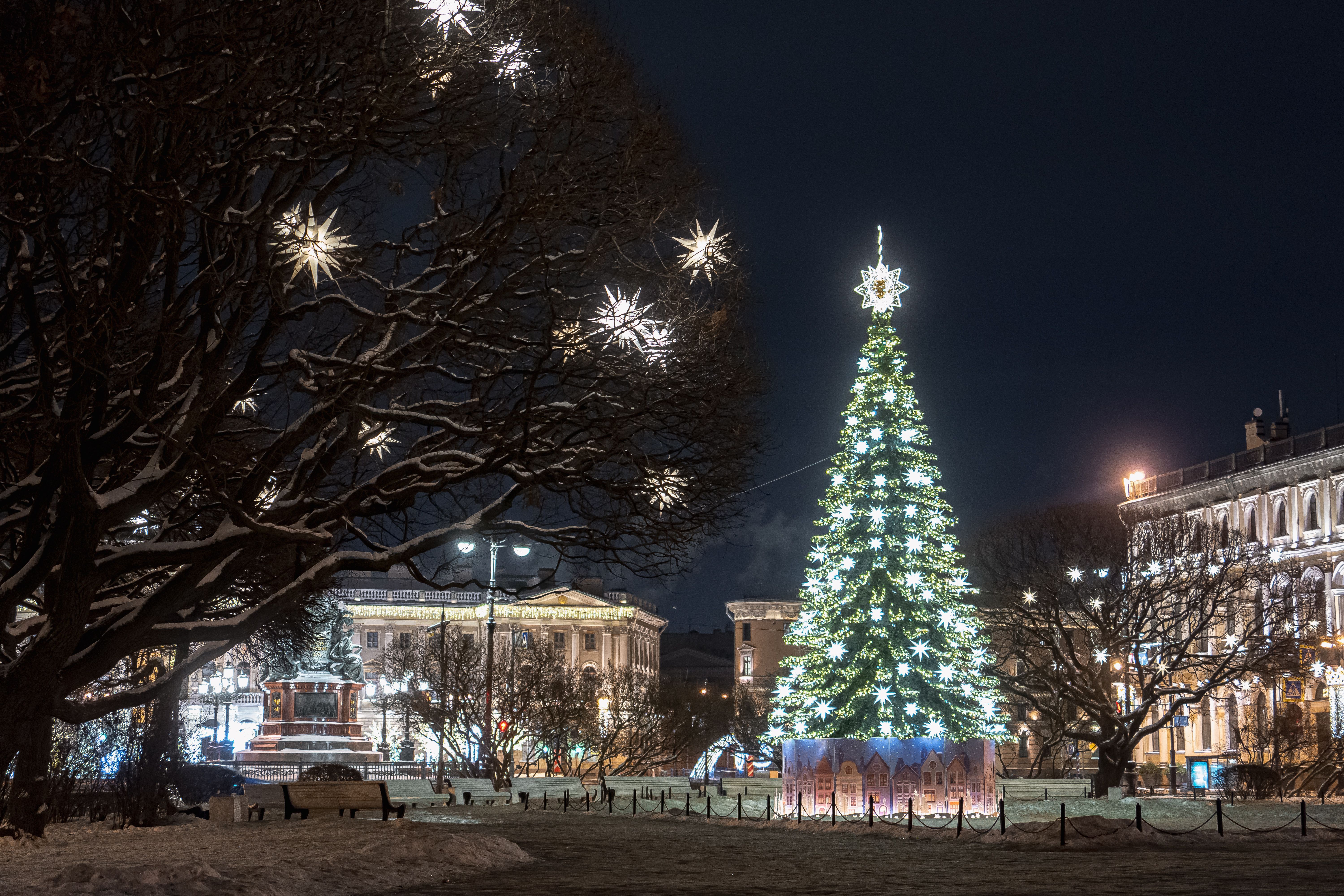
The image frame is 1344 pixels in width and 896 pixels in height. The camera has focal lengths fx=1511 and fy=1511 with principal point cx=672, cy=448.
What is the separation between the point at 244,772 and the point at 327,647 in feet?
25.7

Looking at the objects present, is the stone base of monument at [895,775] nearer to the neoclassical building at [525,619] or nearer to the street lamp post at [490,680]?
the street lamp post at [490,680]

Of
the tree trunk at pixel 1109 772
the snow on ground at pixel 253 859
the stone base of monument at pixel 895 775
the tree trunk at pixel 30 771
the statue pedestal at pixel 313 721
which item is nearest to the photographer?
the snow on ground at pixel 253 859

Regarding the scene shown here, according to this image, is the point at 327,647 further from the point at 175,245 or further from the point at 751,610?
the point at 751,610

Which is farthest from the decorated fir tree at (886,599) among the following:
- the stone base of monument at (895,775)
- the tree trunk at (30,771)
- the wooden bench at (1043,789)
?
the tree trunk at (30,771)

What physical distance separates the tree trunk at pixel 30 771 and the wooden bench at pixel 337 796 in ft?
Result: 25.1

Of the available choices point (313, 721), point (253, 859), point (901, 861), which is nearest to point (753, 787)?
point (313, 721)

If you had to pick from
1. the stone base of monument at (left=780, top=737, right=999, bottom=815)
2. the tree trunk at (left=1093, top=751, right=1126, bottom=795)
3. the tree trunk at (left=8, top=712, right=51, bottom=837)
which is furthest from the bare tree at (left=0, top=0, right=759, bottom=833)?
the tree trunk at (left=1093, top=751, right=1126, bottom=795)

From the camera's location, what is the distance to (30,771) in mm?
16875

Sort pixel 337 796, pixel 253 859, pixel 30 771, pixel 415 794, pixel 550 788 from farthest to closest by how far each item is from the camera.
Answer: pixel 550 788
pixel 415 794
pixel 337 796
pixel 30 771
pixel 253 859

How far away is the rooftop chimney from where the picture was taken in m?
88.8

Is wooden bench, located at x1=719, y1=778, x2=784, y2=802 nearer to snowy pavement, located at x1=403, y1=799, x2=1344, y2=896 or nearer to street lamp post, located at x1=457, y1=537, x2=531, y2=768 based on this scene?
street lamp post, located at x1=457, y1=537, x2=531, y2=768

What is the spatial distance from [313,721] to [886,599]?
33666mm

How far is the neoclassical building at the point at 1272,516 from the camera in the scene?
230 feet

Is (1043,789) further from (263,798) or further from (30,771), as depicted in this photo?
(30,771)
